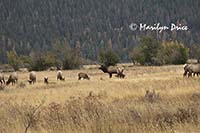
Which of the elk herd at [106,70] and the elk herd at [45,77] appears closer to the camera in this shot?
the elk herd at [106,70]

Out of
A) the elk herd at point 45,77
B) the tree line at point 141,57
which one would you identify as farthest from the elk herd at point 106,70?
the tree line at point 141,57

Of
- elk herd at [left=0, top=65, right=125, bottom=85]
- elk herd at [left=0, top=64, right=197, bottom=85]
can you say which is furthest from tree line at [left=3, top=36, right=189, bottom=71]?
elk herd at [left=0, top=64, right=197, bottom=85]

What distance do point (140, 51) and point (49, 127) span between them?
83.0 m

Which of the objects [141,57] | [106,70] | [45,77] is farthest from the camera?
[141,57]

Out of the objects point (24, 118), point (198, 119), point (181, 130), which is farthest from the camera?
point (24, 118)

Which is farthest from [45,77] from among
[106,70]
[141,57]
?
[141,57]

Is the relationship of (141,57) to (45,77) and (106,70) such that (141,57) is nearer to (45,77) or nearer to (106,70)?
(106,70)

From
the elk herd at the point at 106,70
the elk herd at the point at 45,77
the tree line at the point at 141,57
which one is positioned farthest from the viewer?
Result: the tree line at the point at 141,57

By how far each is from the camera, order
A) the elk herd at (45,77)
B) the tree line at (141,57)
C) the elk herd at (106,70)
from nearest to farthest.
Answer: the elk herd at (106,70), the elk herd at (45,77), the tree line at (141,57)

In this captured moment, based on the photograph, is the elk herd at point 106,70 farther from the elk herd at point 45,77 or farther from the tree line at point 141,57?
the tree line at point 141,57

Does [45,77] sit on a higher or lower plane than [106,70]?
lower

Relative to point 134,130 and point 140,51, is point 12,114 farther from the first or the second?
point 140,51

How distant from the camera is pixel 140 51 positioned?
93.4m

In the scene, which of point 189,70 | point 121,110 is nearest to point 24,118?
point 121,110
